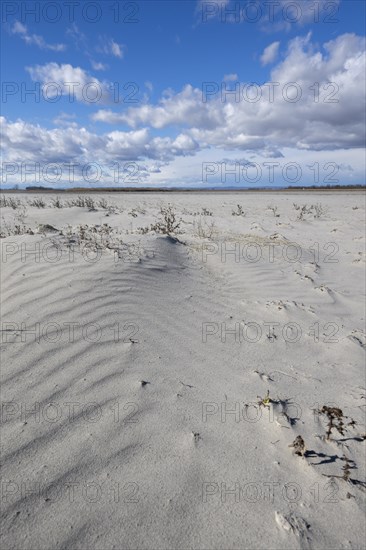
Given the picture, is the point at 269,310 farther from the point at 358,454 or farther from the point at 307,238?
the point at 307,238

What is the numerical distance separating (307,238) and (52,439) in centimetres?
735

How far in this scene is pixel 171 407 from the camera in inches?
104

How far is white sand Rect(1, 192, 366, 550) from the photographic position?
188 centimetres

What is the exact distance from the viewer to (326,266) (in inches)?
254

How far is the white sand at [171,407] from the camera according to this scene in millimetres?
1878

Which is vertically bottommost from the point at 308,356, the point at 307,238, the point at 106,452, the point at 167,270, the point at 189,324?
the point at 106,452

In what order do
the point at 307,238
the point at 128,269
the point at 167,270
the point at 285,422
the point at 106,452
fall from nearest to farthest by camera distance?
the point at 106,452 → the point at 285,422 → the point at 128,269 → the point at 167,270 → the point at 307,238

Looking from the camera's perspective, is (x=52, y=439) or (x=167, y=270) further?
(x=167, y=270)

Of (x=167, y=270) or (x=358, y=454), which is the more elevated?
(x=167, y=270)

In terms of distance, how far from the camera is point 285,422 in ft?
8.45

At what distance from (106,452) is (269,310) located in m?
2.70

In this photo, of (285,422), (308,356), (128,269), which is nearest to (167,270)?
(128,269)

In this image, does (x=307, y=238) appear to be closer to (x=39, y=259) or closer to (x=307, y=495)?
(x=39, y=259)

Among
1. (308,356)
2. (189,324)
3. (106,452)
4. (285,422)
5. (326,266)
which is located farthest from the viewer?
(326,266)
